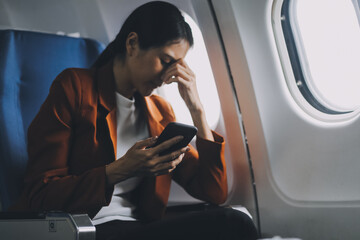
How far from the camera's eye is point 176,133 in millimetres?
1197

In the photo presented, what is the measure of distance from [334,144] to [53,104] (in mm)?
1091

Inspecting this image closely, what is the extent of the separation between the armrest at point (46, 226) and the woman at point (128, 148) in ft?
0.67

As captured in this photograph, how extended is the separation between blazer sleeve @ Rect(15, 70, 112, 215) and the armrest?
0.21 meters

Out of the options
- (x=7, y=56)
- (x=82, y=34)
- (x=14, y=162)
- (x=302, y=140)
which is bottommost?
(x=302, y=140)

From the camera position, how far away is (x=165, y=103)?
1769 millimetres

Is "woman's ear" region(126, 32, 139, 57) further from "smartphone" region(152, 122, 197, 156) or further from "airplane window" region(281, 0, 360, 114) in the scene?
"airplane window" region(281, 0, 360, 114)

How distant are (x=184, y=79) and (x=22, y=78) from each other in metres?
0.68

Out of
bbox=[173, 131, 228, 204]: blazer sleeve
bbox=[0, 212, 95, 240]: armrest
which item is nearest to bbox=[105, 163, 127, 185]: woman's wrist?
bbox=[0, 212, 95, 240]: armrest

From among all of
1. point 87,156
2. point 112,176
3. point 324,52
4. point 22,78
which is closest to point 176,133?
point 112,176

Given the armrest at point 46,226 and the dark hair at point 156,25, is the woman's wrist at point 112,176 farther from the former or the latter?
the dark hair at point 156,25

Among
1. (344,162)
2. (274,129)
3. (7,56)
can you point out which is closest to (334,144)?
(344,162)

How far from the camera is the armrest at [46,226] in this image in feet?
2.86

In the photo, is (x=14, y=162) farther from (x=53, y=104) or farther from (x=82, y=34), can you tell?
(x=82, y=34)

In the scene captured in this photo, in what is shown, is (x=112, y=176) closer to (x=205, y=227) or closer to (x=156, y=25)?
(x=205, y=227)
